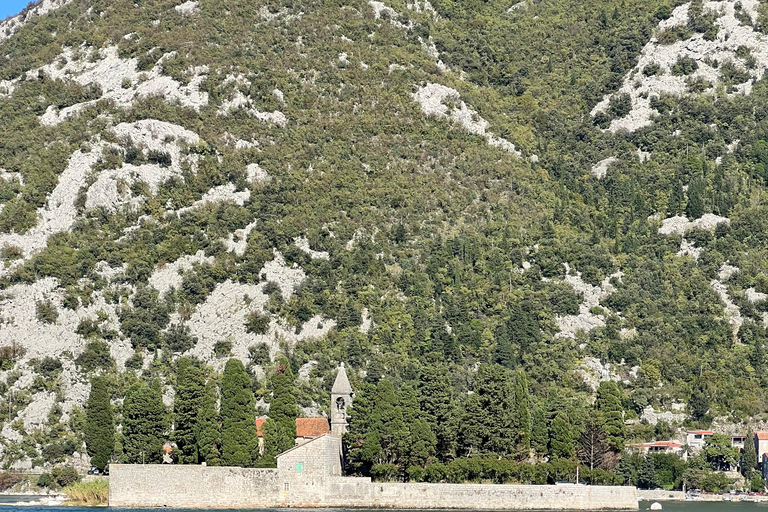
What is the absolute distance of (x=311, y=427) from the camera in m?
116

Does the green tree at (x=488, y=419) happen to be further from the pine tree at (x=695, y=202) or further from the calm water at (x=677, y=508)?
the pine tree at (x=695, y=202)

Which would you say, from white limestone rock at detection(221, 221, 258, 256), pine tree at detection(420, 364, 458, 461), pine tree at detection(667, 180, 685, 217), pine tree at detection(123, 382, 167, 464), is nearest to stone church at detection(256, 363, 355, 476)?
pine tree at detection(420, 364, 458, 461)

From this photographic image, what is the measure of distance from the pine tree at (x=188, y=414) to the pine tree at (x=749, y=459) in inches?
2126

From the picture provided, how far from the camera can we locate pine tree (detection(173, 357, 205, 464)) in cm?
10512

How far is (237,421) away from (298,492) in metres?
7.22

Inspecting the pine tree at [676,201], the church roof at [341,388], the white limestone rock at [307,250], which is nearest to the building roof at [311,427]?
the church roof at [341,388]

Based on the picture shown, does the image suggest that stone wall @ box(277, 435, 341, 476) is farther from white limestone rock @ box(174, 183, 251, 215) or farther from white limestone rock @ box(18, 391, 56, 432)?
white limestone rock @ box(174, 183, 251, 215)

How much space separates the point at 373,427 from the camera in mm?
105875

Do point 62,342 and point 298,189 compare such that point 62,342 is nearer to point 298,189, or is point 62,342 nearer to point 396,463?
point 298,189

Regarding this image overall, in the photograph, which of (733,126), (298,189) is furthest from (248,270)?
(733,126)

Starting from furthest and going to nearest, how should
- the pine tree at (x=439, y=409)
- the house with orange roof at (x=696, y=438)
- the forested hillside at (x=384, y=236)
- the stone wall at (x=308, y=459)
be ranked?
the house with orange roof at (x=696, y=438) < the forested hillside at (x=384, y=236) < the pine tree at (x=439, y=409) < the stone wall at (x=308, y=459)

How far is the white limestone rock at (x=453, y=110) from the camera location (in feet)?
582

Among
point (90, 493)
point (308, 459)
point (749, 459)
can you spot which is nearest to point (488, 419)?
point (308, 459)

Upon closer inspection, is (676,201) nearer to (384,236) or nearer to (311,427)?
(384,236)
